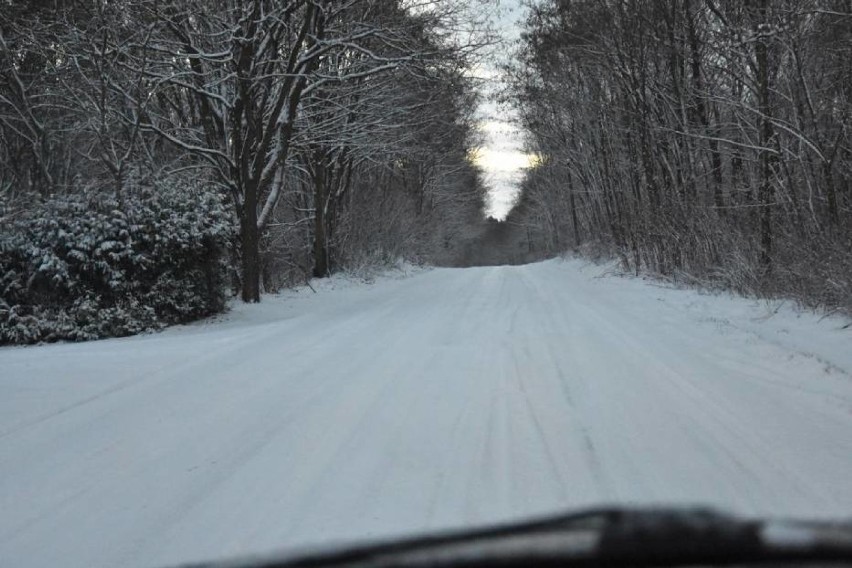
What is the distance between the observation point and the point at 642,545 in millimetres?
956

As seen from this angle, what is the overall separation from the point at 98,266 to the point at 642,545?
9485 mm

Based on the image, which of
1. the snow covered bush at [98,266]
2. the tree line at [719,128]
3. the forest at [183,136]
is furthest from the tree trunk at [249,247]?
the tree line at [719,128]

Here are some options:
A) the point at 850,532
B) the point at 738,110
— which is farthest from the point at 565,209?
the point at 850,532

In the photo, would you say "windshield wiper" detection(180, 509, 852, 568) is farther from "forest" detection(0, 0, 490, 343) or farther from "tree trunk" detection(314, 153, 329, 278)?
"tree trunk" detection(314, 153, 329, 278)

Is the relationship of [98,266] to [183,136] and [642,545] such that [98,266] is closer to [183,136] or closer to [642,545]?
[183,136]

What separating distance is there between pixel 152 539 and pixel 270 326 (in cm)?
686

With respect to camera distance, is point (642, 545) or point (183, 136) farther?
point (183, 136)

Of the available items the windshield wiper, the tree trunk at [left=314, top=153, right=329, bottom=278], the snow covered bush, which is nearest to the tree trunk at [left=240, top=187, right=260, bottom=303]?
the snow covered bush

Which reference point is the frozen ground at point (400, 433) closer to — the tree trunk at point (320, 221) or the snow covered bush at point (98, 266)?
the snow covered bush at point (98, 266)

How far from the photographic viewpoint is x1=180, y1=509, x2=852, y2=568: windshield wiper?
0.94m

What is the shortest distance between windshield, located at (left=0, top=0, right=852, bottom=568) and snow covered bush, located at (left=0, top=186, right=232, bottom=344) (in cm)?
5

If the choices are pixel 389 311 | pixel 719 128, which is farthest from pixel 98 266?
pixel 719 128

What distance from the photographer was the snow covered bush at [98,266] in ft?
29.0

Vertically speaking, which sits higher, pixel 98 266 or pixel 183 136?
pixel 183 136
